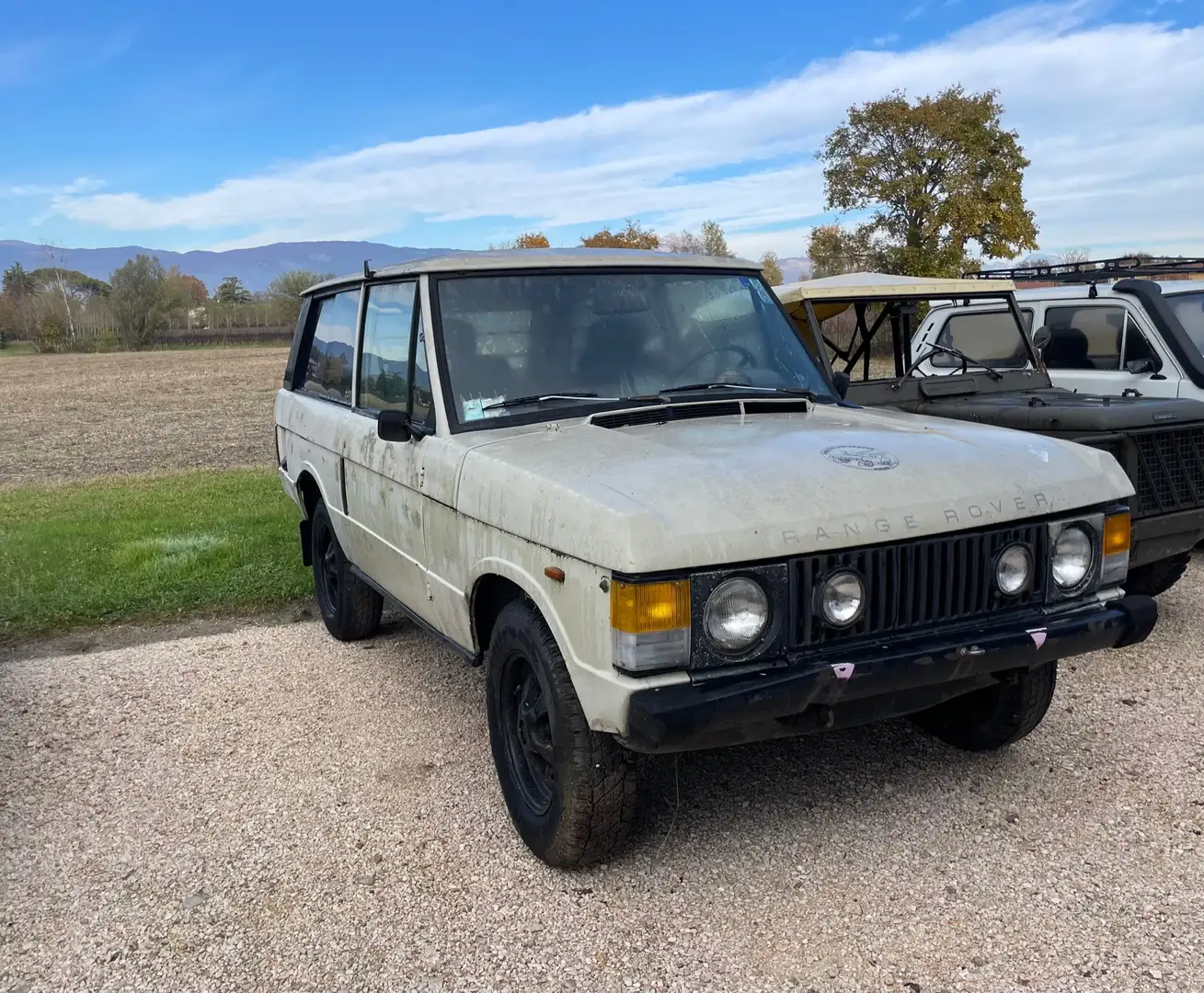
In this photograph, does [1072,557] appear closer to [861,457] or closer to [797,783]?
[861,457]

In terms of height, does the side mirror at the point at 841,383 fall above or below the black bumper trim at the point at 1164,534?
above

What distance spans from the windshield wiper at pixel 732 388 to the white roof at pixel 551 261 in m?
0.61

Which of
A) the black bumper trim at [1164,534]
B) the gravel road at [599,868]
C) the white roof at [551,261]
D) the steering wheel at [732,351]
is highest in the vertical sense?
the white roof at [551,261]

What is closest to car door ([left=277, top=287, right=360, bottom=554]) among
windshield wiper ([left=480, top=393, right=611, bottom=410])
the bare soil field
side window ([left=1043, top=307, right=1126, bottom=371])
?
windshield wiper ([left=480, top=393, right=611, bottom=410])

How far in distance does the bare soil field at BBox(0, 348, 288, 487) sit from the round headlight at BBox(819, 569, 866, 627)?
12099mm

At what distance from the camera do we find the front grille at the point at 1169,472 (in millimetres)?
5117

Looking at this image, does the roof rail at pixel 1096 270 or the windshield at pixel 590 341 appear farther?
the roof rail at pixel 1096 270

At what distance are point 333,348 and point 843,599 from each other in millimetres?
3507

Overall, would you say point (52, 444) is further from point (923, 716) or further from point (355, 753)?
point (923, 716)

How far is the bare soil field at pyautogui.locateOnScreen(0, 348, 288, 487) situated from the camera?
1511 centimetres

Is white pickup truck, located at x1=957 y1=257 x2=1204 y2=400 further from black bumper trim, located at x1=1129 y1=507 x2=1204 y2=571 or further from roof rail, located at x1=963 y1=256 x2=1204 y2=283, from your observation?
black bumper trim, located at x1=1129 y1=507 x2=1204 y2=571

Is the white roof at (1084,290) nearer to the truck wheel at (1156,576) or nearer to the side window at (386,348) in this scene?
the truck wheel at (1156,576)

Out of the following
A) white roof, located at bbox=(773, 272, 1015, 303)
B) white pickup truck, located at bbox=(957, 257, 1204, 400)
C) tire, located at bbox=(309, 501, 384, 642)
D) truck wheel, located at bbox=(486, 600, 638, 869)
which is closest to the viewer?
truck wheel, located at bbox=(486, 600, 638, 869)

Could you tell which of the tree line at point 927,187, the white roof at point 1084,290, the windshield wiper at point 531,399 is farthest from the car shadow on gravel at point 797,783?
the tree line at point 927,187
